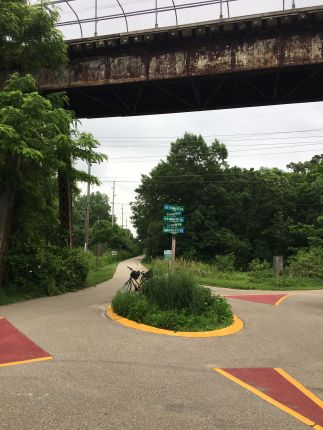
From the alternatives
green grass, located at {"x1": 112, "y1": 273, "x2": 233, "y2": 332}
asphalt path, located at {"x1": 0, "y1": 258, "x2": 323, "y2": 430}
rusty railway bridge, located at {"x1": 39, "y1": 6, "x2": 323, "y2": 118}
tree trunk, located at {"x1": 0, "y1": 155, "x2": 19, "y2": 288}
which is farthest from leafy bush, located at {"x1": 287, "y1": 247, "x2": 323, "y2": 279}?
tree trunk, located at {"x1": 0, "y1": 155, "x2": 19, "y2": 288}

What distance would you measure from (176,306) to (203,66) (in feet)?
28.3

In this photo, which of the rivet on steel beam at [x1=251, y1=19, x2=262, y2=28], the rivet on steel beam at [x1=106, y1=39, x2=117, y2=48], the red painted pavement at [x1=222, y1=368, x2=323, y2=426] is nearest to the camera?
the red painted pavement at [x1=222, y1=368, x2=323, y2=426]

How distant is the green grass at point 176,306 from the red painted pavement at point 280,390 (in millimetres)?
2809

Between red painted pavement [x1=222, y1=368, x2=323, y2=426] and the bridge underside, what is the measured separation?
10.8 meters

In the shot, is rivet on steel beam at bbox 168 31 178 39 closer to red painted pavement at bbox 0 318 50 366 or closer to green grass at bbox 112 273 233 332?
green grass at bbox 112 273 233 332

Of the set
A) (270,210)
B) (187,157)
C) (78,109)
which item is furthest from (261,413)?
(187,157)

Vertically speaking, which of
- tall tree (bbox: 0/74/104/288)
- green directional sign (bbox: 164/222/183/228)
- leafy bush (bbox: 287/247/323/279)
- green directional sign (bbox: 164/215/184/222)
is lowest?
leafy bush (bbox: 287/247/323/279)

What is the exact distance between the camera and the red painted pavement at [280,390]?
5168 millimetres

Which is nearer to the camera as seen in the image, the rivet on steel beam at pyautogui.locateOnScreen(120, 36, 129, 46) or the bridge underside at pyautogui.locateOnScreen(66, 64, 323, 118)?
the bridge underside at pyautogui.locateOnScreen(66, 64, 323, 118)

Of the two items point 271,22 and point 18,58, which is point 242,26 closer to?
point 271,22

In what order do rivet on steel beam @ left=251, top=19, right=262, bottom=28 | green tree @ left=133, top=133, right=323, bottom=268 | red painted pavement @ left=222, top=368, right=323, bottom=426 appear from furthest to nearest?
1. green tree @ left=133, top=133, right=323, bottom=268
2. rivet on steel beam @ left=251, top=19, right=262, bottom=28
3. red painted pavement @ left=222, top=368, right=323, bottom=426

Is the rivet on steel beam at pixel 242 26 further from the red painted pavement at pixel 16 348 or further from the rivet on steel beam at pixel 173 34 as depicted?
the red painted pavement at pixel 16 348

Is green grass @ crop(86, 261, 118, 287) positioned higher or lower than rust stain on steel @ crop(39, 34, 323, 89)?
lower

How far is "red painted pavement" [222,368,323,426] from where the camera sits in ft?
17.0
